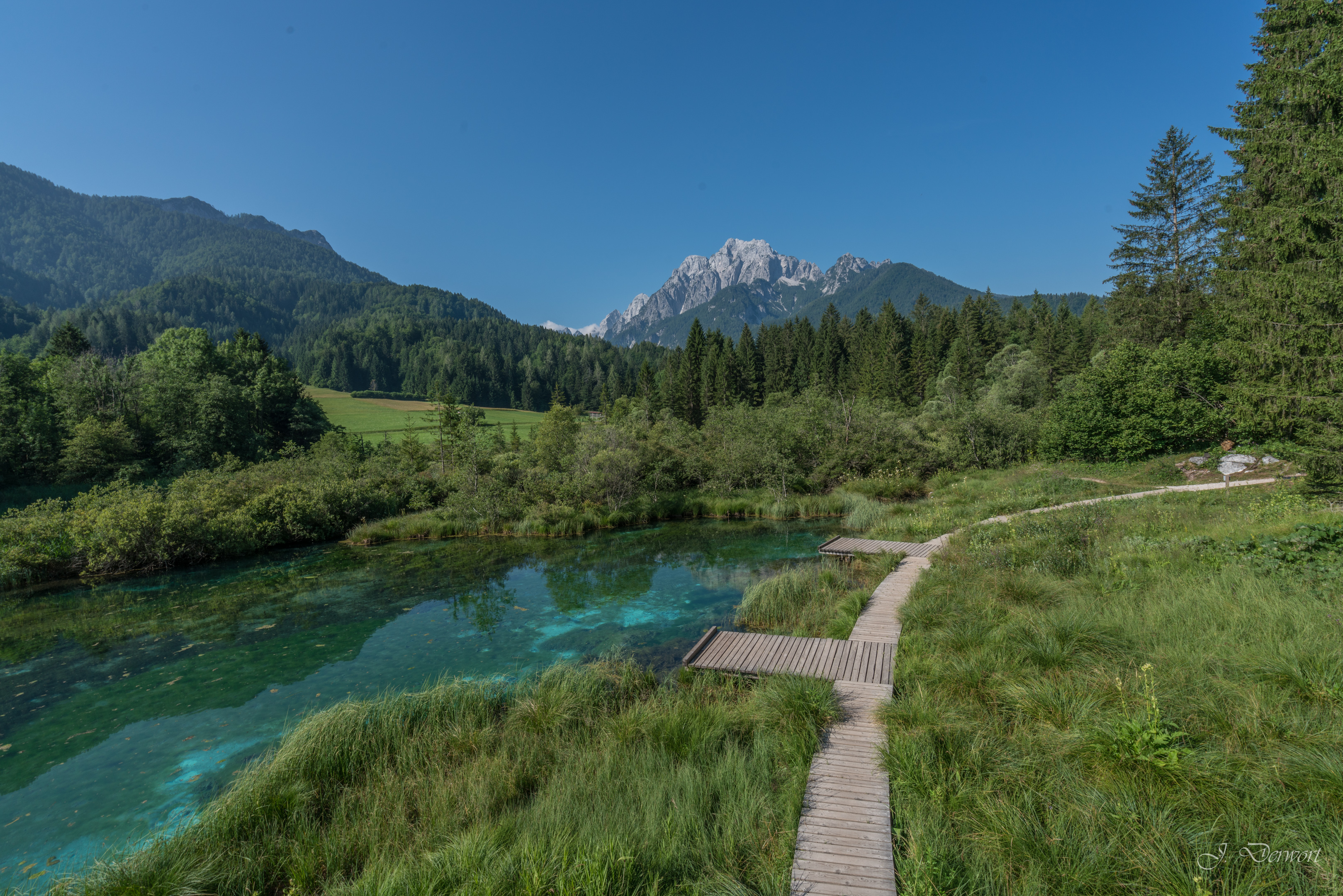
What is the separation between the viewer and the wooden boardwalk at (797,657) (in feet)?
24.2

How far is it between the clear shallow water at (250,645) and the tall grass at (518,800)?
6.62ft

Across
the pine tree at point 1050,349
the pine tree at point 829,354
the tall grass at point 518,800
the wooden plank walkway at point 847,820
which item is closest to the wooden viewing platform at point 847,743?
the wooden plank walkway at point 847,820

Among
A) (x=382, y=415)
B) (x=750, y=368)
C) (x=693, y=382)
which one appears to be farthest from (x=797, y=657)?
(x=382, y=415)

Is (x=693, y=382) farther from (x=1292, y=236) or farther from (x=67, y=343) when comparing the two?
(x=67, y=343)

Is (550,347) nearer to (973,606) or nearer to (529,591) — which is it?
(529,591)

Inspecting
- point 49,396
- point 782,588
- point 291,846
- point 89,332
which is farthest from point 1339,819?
point 89,332

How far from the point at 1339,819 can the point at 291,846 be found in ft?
26.1

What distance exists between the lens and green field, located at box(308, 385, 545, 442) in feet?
172

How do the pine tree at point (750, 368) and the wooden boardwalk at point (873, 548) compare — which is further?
the pine tree at point (750, 368)

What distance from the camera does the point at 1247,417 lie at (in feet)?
57.8

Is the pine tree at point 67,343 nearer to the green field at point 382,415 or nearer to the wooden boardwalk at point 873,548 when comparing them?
the green field at point 382,415
